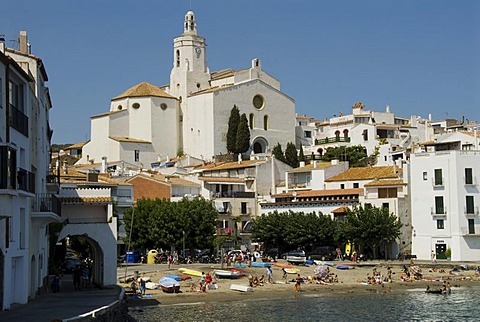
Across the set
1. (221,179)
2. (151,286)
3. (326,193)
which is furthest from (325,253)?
(151,286)

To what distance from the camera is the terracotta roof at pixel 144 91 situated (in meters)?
117

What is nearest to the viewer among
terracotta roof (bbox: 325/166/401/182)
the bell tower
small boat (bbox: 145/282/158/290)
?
small boat (bbox: 145/282/158/290)

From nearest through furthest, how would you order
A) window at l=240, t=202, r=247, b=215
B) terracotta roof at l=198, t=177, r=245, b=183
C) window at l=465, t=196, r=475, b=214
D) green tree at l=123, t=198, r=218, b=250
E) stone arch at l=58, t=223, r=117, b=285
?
1. stone arch at l=58, t=223, r=117, b=285
2. green tree at l=123, t=198, r=218, b=250
3. window at l=465, t=196, r=475, b=214
4. window at l=240, t=202, r=247, b=215
5. terracotta roof at l=198, t=177, r=245, b=183

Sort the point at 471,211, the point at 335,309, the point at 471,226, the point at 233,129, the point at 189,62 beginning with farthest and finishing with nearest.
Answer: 1. the point at 189,62
2. the point at 233,129
3. the point at 471,211
4. the point at 471,226
5. the point at 335,309

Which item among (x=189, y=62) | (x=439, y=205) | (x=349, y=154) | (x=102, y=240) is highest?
(x=189, y=62)

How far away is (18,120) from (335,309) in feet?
74.7

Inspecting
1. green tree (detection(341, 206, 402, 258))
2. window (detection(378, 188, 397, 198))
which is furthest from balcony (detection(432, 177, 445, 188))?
green tree (detection(341, 206, 402, 258))

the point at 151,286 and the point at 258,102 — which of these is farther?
the point at 258,102

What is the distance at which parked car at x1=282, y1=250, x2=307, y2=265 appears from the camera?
63.7 metres

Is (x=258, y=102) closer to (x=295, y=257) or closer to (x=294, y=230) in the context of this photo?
(x=294, y=230)

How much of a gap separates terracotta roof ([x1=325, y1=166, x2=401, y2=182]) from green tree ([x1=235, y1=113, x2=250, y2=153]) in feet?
96.0

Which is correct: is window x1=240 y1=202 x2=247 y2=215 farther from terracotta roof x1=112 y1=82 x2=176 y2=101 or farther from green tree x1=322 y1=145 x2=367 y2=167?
terracotta roof x1=112 y1=82 x2=176 y2=101

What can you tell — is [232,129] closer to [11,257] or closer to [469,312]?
[469,312]

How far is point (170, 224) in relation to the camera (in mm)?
65688
